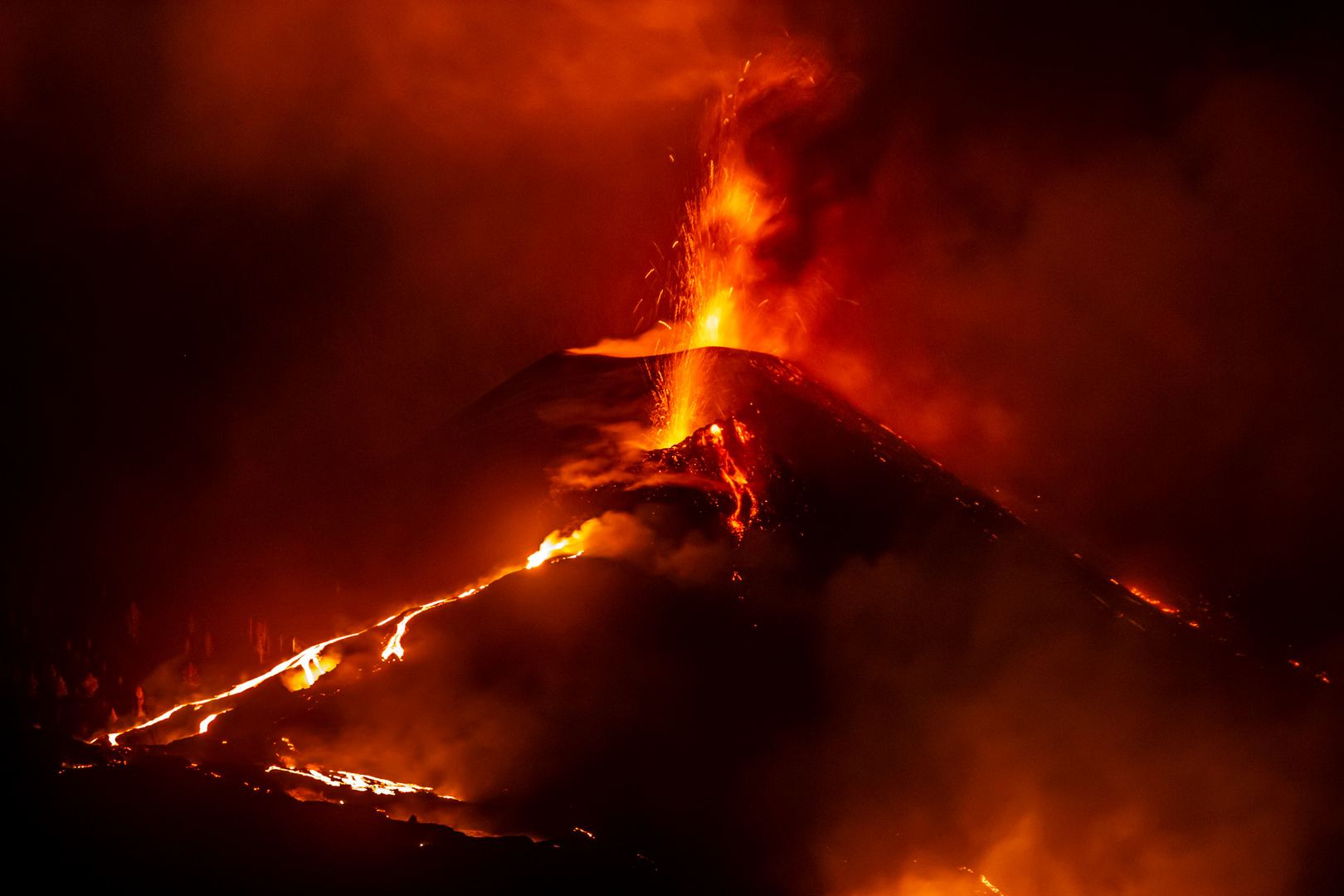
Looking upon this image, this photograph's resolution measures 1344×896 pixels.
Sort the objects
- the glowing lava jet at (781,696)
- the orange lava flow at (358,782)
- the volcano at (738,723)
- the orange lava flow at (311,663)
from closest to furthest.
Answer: the volcano at (738,723), the orange lava flow at (358,782), the glowing lava jet at (781,696), the orange lava flow at (311,663)

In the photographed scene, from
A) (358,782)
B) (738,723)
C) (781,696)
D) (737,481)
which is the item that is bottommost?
(358,782)

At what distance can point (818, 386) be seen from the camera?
927 centimetres

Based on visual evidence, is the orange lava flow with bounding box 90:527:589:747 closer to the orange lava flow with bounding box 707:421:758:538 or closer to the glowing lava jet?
the glowing lava jet

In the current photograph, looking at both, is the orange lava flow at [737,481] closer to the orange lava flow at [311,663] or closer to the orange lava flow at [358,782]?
the orange lava flow at [311,663]

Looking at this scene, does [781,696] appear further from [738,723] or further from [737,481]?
[737,481]

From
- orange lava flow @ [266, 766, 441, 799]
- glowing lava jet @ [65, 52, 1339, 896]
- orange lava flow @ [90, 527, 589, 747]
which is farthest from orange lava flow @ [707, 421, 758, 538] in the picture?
orange lava flow @ [266, 766, 441, 799]

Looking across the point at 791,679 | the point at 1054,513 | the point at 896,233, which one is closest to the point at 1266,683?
the point at 1054,513

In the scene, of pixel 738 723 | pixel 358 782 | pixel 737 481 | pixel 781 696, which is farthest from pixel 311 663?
pixel 737 481

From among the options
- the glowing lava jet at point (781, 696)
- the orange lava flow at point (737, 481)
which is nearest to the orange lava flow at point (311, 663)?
the glowing lava jet at point (781, 696)

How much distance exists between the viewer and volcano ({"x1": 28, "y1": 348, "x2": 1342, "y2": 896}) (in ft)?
17.5

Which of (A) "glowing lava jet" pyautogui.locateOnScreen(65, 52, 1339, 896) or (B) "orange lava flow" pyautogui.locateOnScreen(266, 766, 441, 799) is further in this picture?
(A) "glowing lava jet" pyautogui.locateOnScreen(65, 52, 1339, 896)

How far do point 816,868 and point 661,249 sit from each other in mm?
5218

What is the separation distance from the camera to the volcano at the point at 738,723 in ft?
17.5

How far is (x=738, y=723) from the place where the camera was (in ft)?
21.4
